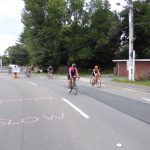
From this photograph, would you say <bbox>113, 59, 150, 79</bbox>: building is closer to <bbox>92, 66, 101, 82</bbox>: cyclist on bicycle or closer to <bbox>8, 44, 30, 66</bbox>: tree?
<bbox>92, 66, 101, 82</bbox>: cyclist on bicycle

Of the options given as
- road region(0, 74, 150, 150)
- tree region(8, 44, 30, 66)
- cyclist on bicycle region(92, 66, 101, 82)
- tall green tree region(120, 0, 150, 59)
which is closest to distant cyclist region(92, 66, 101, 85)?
cyclist on bicycle region(92, 66, 101, 82)

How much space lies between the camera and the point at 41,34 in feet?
223

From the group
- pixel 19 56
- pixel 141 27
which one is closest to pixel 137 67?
pixel 141 27

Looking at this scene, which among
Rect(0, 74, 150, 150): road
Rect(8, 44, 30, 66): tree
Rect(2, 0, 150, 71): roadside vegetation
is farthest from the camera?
Rect(8, 44, 30, 66): tree

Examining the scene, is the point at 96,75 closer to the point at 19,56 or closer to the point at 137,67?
the point at 137,67

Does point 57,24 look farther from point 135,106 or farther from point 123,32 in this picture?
point 135,106

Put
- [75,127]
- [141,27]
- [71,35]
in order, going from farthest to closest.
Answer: [71,35], [141,27], [75,127]

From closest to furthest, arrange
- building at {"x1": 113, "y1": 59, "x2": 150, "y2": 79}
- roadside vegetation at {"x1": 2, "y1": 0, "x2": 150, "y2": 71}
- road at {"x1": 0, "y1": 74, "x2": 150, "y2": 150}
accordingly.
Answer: road at {"x1": 0, "y1": 74, "x2": 150, "y2": 150}, building at {"x1": 113, "y1": 59, "x2": 150, "y2": 79}, roadside vegetation at {"x1": 2, "y1": 0, "x2": 150, "y2": 71}

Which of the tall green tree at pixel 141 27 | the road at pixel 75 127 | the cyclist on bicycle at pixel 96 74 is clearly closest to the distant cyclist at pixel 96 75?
the cyclist on bicycle at pixel 96 74

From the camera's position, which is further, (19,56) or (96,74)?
(19,56)

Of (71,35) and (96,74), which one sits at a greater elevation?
(71,35)

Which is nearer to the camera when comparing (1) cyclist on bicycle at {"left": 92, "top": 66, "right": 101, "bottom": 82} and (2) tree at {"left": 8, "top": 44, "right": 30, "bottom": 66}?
(1) cyclist on bicycle at {"left": 92, "top": 66, "right": 101, "bottom": 82}

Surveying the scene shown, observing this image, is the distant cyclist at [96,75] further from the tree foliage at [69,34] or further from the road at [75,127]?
the tree foliage at [69,34]

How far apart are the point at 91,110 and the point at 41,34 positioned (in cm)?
5535
